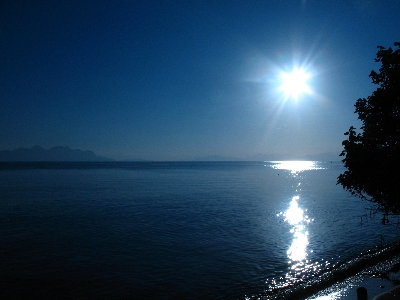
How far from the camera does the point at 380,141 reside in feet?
59.8

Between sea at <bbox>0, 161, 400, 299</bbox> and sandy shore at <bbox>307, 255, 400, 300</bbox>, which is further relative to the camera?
sea at <bbox>0, 161, 400, 299</bbox>

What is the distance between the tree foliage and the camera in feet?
56.3

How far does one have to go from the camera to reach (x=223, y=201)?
5959cm

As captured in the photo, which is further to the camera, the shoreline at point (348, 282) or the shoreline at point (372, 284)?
the shoreline at point (348, 282)

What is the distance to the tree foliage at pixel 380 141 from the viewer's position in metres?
17.2

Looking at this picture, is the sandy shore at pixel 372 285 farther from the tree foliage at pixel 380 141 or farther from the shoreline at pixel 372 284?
the tree foliage at pixel 380 141

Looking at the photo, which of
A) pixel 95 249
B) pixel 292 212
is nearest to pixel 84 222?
pixel 95 249

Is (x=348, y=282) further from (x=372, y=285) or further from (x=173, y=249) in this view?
(x=173, y=249)

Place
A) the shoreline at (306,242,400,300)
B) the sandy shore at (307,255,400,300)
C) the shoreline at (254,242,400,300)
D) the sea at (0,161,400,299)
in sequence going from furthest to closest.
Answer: the sea at (0,161,400,299) < the shoreline at (254,242,400,300) < the shoreline at (306,242,400,300) < the sandy shore at (307,255,400,300)

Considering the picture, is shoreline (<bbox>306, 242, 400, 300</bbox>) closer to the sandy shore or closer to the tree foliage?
the sandy shore

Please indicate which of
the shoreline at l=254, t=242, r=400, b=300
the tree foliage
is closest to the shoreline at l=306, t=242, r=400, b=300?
the shoreline at l=254, t=242, r=400, b=300

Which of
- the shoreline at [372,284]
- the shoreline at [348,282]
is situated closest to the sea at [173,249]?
the shoreline at [348,282]

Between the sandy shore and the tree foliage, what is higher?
the tree foliage

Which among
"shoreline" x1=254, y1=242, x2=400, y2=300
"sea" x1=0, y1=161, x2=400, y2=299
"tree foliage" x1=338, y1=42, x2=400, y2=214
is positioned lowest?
"sea" x1=0, y1=161, x2=400, y2=299
